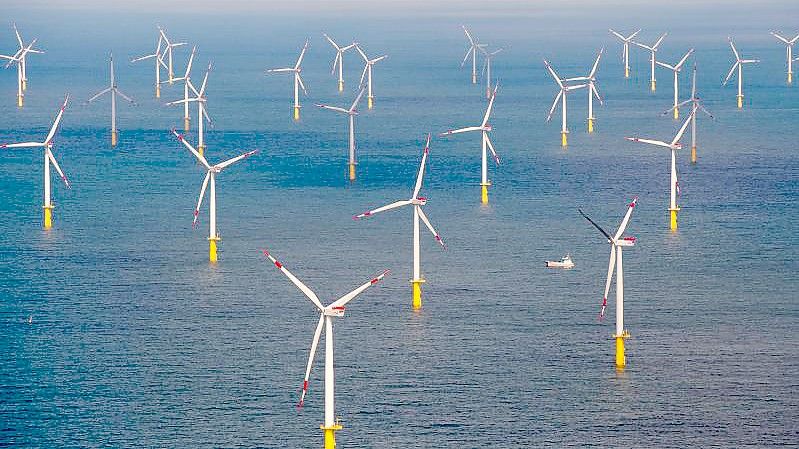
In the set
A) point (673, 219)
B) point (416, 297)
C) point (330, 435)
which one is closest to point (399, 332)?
point (416, 297)

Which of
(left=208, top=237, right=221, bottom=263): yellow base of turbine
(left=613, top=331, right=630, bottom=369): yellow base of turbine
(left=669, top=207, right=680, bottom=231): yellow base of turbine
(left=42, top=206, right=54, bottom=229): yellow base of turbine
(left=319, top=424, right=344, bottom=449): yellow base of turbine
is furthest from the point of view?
(left=42, top=206, right=54, bottom=229): yellow base of turbine

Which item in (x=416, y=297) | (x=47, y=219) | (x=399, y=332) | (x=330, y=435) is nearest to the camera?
(x=330, y=435)

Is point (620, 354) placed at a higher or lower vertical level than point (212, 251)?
lower

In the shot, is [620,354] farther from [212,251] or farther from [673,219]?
[673,219]

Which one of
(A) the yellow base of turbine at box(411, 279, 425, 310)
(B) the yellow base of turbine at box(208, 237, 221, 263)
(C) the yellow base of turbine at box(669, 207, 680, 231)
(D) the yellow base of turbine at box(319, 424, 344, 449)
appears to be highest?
(C) the yellow base of turbine at box(669, 207, 680, 231)

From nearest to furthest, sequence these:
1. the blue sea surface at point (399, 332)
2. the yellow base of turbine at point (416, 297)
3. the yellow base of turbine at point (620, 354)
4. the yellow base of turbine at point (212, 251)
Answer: the blue sea surface at point (399, 332)
the yellow base of turbine at point (620, 354)
the yellow base of turbine at point (416, 297)
the yellow base of turbine at point (212, 251)

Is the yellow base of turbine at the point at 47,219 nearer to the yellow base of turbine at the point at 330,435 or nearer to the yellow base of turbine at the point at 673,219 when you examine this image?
the yellow base of turbine at the point at 673,219

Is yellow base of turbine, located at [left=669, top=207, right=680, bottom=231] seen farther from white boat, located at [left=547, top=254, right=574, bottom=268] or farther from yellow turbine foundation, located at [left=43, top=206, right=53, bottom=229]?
yellow turbine foundation, located at [left=43, top=206, right=53, bottom=229]

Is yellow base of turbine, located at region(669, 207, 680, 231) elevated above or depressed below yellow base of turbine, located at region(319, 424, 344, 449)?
above

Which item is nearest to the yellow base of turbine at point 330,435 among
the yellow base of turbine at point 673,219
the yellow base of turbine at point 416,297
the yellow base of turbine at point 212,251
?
the yellow base of turbine at point 416,297

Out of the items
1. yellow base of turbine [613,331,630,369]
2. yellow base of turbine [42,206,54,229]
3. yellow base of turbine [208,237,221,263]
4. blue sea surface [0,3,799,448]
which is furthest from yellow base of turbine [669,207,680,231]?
yellow base of turbine [42,206,54,229]

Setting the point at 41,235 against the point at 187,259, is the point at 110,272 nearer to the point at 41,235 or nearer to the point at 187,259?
the point at 187,259
